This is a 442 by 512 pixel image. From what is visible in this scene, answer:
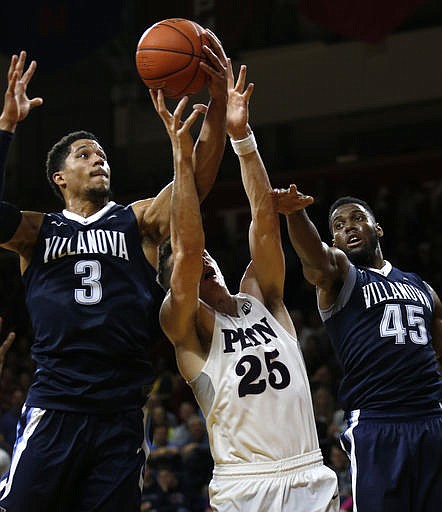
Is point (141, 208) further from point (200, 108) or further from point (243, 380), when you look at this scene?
point (243, 380)

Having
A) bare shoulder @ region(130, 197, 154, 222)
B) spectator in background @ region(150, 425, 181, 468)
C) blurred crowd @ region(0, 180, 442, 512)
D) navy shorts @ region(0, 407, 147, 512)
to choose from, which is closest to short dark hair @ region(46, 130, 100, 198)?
bare shoulder @ region(130, 197, 154, 222)

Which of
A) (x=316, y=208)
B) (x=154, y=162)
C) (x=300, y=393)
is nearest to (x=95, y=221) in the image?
(x=300, y=393)

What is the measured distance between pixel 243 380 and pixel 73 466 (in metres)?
0.85

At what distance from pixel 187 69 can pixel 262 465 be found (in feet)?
6.42

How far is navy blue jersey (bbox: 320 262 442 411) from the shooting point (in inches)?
205

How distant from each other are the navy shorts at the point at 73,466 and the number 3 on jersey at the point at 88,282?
1.71 ft

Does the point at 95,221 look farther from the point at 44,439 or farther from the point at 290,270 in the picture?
the point at 290,270

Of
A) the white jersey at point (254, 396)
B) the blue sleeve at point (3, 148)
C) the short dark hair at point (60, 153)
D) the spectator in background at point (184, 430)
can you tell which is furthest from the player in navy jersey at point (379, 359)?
the spectator in background at point (184, 430)

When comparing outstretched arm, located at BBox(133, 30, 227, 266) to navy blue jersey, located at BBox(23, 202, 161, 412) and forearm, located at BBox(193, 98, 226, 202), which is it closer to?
forearm, located at BBox(193, 98, 226, 202)

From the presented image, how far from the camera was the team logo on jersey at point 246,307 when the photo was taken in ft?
14.7

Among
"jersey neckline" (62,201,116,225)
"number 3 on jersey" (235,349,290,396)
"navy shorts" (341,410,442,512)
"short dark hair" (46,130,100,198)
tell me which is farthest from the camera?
"navy shorts" (341,410,442,512)

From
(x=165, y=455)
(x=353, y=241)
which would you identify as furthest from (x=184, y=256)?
(x=165, y=455)

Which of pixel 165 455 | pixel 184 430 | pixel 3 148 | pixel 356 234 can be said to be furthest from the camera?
pixel 184 430

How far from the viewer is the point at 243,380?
423 centimetres
